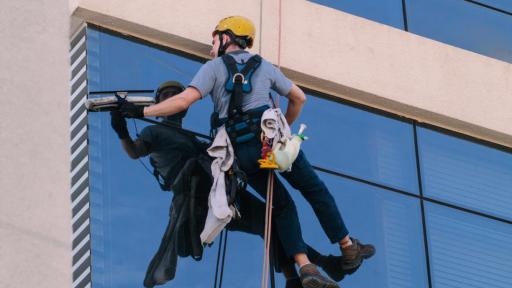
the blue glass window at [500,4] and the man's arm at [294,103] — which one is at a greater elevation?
the blue glass window at [500,4]

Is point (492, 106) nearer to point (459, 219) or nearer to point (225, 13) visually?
point (459, 219)

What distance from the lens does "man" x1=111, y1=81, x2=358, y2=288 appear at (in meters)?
12.9

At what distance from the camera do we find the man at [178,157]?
42.3ft

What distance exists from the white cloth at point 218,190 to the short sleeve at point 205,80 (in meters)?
0.32

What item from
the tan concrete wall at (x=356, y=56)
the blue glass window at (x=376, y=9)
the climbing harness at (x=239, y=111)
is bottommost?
the climbing harness at (x=239, y=111)

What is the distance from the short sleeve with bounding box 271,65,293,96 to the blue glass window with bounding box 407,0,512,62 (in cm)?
225

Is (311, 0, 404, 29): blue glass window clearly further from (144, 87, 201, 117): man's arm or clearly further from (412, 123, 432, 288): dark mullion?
(144, 87, 201, 117): man's arm

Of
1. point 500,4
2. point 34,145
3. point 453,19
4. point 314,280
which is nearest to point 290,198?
point 314,280

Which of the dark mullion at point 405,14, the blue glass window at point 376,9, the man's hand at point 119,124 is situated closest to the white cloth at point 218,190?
the man's hand at point 119,124

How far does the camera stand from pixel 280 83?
43.0ft

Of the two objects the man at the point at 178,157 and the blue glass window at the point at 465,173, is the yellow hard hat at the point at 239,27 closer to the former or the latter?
the man at the point at 178,157

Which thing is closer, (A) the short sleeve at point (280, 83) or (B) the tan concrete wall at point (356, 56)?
(A) the short sleeve at point (280, 83)

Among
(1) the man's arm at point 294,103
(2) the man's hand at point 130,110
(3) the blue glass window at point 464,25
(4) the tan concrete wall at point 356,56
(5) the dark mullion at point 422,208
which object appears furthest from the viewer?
(3) the blue glass window at point 464,25

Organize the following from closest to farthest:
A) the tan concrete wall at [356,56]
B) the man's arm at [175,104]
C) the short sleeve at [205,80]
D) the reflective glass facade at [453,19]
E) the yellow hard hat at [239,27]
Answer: the man's arm at [175,104] < the short sleeve at [205,80] < the yellow hard hat at [239,27] < the tan concrete wall at [356,56] < the reflective glass facade at [453,19]
